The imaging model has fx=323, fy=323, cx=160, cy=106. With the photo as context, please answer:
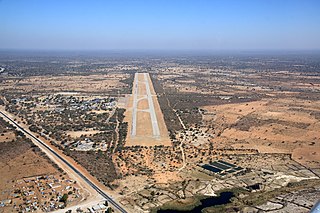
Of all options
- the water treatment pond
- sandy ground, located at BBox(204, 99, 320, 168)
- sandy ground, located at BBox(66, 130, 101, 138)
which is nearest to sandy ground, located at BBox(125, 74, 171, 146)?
sandy ground, located at BBox(66, 130, 101, 138)

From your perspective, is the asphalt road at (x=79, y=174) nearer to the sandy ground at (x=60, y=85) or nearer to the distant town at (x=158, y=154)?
the distant town at (x=158, y=154)

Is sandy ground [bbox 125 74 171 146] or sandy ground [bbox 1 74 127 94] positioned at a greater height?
sandy ground [bbox 1 74 127 94]

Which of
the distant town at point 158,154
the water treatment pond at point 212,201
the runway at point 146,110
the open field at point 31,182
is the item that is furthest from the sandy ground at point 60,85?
the water treatment pond at point 212,201

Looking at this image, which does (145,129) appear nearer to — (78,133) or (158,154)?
(78,133)

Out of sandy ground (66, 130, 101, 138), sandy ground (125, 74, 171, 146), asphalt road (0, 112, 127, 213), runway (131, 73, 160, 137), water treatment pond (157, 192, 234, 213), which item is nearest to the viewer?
water treatment pond (157, 192, 234, 213)

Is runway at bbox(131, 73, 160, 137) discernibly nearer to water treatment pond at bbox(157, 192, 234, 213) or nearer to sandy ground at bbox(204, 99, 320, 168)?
sandy ground at bbox(204, 99, 320, 168)

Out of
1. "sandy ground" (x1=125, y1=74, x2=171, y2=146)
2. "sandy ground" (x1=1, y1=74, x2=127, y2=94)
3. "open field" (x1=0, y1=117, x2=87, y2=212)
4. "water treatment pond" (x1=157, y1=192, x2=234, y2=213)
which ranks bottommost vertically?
"water treatment pond" (x1=157, y1=192, x2=234, y2=213)

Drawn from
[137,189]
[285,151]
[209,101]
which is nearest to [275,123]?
[285,151]

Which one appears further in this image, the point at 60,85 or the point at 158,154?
the point at 60,85

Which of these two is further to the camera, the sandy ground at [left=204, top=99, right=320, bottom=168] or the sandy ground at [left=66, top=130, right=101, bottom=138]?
the sandy ground at [left=66, top=130, right=101, bottom=138]

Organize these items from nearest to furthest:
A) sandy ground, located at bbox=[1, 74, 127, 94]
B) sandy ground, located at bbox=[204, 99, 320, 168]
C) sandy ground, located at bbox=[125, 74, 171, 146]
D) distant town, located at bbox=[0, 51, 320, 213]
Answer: distant town, located at bbox=[0, 51, 320, 213]
sandy ground, located at bbox=[204, 99, 320, 168]
sandy ground, located at bbox=[125, 74, 171, 146]
sandy ground, located at bbox=[1, 74, 127, 94]

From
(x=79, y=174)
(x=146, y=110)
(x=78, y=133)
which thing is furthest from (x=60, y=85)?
(x=79, y=174)
